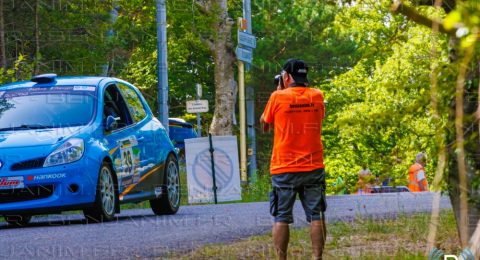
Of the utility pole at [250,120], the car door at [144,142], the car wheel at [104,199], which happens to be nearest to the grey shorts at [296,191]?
the car wheel at [104,199]

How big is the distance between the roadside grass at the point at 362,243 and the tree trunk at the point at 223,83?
26.6 metres

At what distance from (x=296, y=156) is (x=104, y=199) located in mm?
5764

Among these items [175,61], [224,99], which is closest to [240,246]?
[224,99]

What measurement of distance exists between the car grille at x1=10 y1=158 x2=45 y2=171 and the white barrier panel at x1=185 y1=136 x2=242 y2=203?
34.4 ft

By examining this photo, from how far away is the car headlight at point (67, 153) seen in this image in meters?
13.7

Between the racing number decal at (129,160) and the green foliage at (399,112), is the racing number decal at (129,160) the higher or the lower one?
the lower one

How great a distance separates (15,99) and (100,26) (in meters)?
14.8

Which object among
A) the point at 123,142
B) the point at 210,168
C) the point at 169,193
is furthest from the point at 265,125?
the point at 210,168

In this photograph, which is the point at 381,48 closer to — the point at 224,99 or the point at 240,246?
the point at 240,246

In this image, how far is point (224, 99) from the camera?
4019cm

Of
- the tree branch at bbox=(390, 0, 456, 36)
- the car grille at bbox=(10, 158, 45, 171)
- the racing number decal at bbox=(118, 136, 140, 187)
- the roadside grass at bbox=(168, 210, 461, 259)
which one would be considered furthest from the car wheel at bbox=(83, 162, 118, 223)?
the tree branch at bbox=(390, 0, 456, 36)

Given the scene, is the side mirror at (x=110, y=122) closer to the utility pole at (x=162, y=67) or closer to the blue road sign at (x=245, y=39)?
the blue road sign at (x=245, y=39)

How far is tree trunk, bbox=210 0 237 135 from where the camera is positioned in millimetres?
39812

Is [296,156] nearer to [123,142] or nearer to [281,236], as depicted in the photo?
[281,236]
